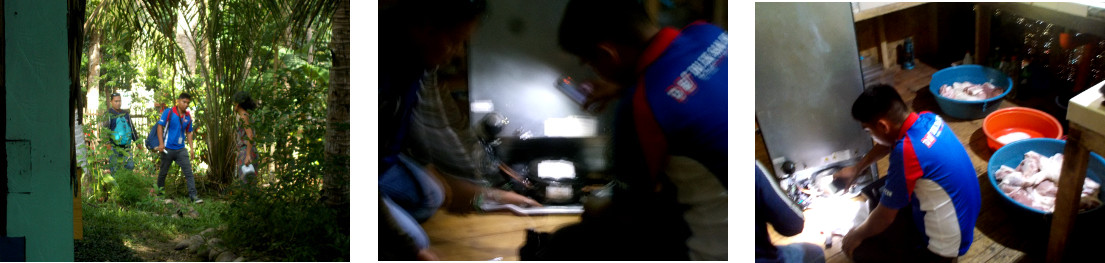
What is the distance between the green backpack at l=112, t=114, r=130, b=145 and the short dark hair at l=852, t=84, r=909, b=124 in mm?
3816

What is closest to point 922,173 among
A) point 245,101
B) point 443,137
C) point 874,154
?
point 874,154

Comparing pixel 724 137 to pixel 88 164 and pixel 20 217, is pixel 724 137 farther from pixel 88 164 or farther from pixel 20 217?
pixel 88 164

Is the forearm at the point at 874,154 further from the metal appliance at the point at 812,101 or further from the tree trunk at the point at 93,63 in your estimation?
the tree trunk at the point at 93,63

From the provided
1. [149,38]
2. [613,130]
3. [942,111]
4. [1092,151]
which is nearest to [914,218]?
[942,111]

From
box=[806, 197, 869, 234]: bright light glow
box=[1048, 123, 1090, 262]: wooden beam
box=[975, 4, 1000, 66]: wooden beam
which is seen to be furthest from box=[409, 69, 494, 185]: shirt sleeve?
box=[1048, 123, 1090, 262]: wooden beam

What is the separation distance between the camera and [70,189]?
3.21 meters

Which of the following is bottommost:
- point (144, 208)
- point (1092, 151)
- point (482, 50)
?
point (144, 208)

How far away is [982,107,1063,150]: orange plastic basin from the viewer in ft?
9.08

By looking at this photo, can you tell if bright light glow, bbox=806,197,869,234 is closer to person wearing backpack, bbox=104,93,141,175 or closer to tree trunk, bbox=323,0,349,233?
tree trunk, bbox=323,0,349,233

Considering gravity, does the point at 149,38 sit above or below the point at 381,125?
above

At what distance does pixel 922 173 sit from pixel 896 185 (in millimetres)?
99

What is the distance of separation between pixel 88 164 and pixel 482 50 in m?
2.74

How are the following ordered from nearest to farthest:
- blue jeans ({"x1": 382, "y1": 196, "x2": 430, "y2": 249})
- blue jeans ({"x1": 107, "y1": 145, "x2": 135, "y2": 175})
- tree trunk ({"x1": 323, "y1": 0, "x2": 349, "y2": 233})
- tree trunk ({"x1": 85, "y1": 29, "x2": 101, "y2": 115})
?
blue jeans ({"x1": 382, "y1": 196, "x2": 430, "y2": 249}) → tree trunk ({"x1": 323, "y1": 0, "x2": 349, "y2": 233}) → blue jeans ({"x1": 107, "y1": 145, "x2": 135, "y2": 175}) → tree trunk ({"x1": 85, "y1": 29, "x2": 101, "y2": 115})

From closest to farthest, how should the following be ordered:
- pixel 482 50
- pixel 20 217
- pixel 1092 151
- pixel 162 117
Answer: pixel 1092 151, pixel 482 50, pixel 20 217, pixel 162 117
